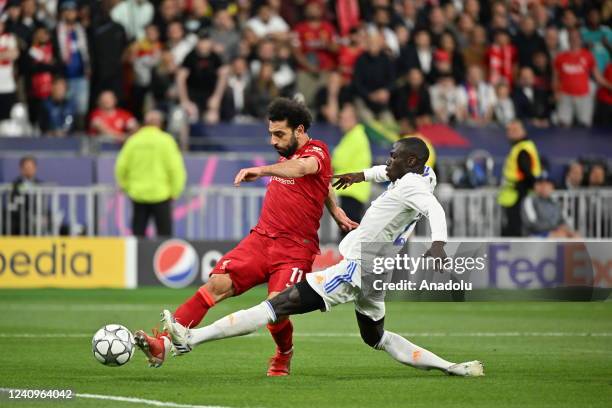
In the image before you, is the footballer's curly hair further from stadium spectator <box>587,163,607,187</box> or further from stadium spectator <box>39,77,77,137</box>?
stadium spectator <box>587,163,607,187</box>

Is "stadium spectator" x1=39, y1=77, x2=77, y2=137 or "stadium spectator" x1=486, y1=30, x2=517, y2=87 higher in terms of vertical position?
"stadium spectator" x1=486, y1=30, x2=517, y2=87

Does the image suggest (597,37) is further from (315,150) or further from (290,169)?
(290,169)

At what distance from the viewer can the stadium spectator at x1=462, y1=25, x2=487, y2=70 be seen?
83.9ft

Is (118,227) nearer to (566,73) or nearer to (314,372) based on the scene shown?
(566,73)

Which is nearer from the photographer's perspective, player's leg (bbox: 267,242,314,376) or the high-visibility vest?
player's leg (bbox: 267,242,314,376)

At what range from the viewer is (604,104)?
25281 millimetres

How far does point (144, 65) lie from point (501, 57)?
22.2 ft

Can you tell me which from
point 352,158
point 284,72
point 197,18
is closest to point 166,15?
point 197,18

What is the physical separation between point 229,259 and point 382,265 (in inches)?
54.6

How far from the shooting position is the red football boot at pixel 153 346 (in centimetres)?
987

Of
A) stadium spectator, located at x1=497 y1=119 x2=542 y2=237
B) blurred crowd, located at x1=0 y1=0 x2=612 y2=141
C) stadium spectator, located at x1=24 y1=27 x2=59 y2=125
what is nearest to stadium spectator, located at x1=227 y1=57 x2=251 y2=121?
blurred crowd, located at x1=0 y1=0 x2=612 y2=141

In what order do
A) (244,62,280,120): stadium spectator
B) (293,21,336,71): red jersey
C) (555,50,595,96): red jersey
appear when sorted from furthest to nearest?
(555,50,595,96): red jersey → (293,21,336,71): red jersey → (244,62,280,120): stadium spectator

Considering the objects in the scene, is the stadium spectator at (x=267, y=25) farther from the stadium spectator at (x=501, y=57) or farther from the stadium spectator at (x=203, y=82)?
the stadium spectator at (x=501, y=57)

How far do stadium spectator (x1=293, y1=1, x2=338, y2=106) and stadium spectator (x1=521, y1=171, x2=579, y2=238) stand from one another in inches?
175
